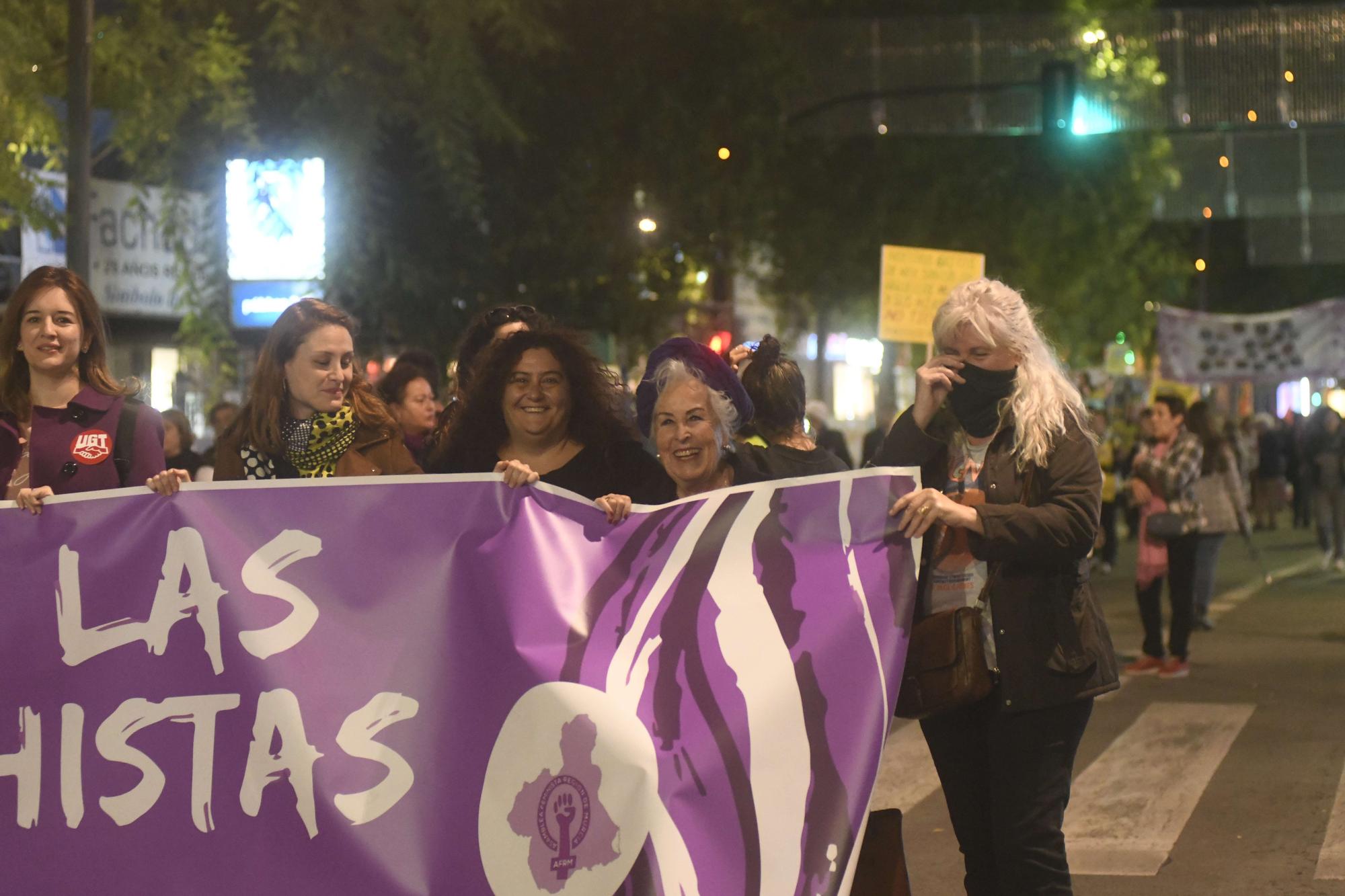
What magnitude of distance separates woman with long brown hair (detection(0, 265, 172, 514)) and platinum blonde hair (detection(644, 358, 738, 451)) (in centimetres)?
138

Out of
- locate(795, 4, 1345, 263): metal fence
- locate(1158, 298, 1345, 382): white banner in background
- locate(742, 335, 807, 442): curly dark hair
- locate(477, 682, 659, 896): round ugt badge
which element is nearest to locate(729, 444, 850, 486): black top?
locate(742, 335, 807, 442): curly dark hair

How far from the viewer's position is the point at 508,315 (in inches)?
258

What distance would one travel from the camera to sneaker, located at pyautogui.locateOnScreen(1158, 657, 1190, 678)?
472 inches

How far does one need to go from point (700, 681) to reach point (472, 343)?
252cm

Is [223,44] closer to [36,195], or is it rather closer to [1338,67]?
[36,195]

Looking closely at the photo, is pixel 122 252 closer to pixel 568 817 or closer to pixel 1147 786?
pixel 1147 786

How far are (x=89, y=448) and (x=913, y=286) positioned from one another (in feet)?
36.4

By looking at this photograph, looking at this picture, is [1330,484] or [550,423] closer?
[550,423]

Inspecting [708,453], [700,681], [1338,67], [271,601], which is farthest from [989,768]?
[1338,67]

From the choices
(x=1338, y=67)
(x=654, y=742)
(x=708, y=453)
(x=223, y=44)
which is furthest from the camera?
(x=1338, y=67)

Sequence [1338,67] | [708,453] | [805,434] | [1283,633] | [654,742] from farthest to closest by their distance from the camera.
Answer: [1338,67], [1283,633], [805,434], [708,453], [654,742]

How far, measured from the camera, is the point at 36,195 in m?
12.2

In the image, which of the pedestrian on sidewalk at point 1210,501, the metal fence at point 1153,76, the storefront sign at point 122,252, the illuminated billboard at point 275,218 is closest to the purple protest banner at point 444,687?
the illuminated billboard at point 275,218

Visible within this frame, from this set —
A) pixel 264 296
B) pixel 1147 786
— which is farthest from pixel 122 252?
pixel 1147 786
